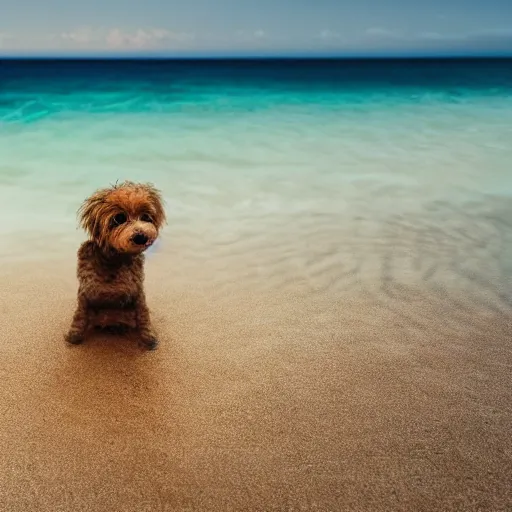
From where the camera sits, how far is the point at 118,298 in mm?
3088

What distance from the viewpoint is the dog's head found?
8.95 ft

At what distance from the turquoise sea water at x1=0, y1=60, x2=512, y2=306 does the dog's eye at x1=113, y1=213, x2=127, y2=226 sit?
2.08m

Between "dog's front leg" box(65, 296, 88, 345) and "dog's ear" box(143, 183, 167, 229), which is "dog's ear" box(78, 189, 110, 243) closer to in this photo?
"dog's ear" box(143, 183, 167, 229)

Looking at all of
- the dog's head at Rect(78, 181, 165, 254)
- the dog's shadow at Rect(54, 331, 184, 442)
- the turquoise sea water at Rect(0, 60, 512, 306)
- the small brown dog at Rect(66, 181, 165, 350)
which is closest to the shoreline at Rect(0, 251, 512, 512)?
the dog's shadow at Rect(54, 331, 184, 442)

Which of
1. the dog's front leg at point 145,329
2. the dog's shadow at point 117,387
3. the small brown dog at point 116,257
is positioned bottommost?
the dog's shadow at point 117,387

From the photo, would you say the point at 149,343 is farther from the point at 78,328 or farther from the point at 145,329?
the point at 78,328

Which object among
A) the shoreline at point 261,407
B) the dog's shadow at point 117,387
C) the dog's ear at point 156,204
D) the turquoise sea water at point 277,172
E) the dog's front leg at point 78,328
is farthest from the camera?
the turquoise sea water at point 277,172

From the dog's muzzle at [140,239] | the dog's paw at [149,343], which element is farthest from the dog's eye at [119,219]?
the dog's paw at [149,343]

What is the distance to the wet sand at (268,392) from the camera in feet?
7.70

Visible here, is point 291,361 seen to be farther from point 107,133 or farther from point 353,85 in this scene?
point 353,85

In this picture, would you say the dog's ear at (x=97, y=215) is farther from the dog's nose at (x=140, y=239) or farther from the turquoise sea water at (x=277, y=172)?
the turquoise sea water at (x=277, y=172)

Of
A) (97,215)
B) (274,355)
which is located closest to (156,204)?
(97,215)

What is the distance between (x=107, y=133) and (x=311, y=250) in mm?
8331

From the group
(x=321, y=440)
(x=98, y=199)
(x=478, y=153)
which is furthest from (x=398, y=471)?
(x=478, y=153)
